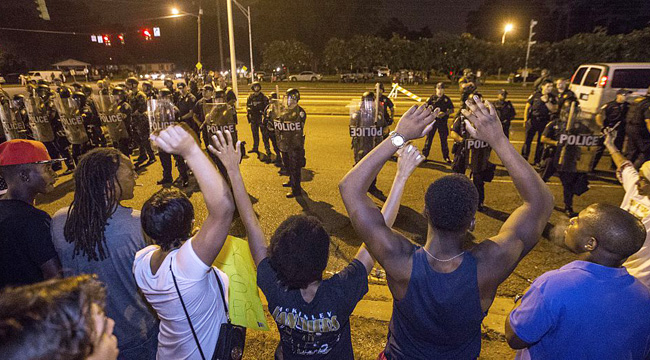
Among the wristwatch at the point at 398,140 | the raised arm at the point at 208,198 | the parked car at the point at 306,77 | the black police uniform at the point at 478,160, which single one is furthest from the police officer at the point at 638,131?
the parked car at the point at 306,77

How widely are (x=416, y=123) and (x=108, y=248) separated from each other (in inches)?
77.3

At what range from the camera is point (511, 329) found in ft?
6.48

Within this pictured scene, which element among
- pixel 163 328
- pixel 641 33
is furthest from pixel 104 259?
pixel 641 33

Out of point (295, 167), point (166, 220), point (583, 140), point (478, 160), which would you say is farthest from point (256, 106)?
point (166, 220)

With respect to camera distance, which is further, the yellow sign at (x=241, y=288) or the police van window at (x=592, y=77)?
the police van window at (x=592, y=77)

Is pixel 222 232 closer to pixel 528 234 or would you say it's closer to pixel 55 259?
pixel 55 259

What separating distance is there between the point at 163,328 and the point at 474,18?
245ft

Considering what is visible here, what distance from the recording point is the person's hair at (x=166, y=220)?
1992 mm

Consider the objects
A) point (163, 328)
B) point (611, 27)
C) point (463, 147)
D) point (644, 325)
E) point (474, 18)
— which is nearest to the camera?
point (644, 325)

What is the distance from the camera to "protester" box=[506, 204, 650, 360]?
1.79 meters

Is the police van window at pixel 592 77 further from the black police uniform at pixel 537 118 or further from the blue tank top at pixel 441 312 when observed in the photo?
the blue tank top at pixel 441 312

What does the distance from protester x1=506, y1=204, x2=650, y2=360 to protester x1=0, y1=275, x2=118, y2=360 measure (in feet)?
6.21

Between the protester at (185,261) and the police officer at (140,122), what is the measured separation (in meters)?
8.45

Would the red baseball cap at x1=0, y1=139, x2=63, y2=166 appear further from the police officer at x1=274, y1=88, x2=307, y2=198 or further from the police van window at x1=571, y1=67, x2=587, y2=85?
the police van window at x1=571, y1=67, x2=587, y2=85
